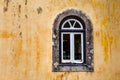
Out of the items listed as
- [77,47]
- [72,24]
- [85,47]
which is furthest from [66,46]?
[72,24]

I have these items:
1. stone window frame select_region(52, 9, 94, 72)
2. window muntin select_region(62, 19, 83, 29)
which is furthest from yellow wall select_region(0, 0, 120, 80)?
window muntin select_region(62, 19, 83, 29)

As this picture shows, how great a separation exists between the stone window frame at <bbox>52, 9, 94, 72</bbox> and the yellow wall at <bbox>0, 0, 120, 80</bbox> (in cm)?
11

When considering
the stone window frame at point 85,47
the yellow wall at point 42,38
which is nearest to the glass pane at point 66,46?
the stone window frame at point 85,47

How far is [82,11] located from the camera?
981 cm

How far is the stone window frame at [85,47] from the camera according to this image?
9.62 m

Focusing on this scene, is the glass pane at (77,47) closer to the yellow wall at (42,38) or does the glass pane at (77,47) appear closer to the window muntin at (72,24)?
the window muntin at (72,24)

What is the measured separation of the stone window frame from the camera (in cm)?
962

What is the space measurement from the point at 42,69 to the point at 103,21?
2.32 metres

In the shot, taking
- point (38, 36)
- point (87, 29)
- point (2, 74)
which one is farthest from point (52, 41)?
point (2, 74)

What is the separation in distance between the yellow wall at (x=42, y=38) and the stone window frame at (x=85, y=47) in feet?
0.36

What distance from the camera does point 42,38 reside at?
9.64 metres

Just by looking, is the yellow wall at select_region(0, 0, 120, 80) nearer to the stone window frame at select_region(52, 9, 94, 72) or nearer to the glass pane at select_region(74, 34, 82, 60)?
the stone window frame at select_region(52, 9, 94, 72)

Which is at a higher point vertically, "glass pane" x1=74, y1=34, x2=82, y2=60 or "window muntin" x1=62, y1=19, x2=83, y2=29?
"window muntin" x1=62, y1=19, x2=83, y2=29

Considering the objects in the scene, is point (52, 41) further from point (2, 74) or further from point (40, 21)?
point (2, 74)
